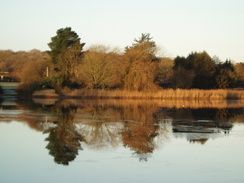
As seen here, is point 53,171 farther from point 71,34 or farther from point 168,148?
point 71,34

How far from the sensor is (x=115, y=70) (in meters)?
47.7

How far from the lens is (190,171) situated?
30.3 ft

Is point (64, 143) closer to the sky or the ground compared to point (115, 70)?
closer to the ground

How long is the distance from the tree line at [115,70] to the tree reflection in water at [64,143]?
28663mm

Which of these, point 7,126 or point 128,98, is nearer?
point 7,126

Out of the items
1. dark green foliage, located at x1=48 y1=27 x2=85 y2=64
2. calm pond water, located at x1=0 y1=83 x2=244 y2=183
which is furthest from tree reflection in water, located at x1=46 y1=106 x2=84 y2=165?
dark green foliage, located at x1=48 y1=27 x2=85 y2=64

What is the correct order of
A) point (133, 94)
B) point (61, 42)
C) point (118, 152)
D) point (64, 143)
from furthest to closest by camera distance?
point (61, 42), point (133, 94), point (64, 143), point (118, 152)

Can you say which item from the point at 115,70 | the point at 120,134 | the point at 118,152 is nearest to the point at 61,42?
the point at 115,70

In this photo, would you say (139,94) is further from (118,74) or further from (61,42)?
(61,42)

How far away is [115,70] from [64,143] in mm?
35368

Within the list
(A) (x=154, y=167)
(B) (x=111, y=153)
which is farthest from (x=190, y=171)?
(B) (x=111, y=153)

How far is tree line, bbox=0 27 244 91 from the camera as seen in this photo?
45.8m

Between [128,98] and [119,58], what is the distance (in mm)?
6308

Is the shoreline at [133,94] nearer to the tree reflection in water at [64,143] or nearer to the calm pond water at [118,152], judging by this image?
the calm pond water at [118,152]
